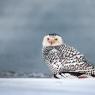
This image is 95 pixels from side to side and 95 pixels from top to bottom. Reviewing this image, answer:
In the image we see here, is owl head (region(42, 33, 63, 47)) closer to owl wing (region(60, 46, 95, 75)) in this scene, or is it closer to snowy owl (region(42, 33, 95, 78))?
snowy owl (region(42, 33, 95, 78))

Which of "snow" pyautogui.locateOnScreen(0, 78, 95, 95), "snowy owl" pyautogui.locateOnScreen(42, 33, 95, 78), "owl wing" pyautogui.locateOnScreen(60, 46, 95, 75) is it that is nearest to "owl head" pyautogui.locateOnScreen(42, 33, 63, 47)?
"snowy owl" pyautogui.locateOnScreen(42, 33, 95, 78)

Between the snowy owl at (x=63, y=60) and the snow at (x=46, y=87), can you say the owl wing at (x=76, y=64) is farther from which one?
the snow at (x=46, y=87)

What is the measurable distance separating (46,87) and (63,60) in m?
0.51

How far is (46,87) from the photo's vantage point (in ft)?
6.37

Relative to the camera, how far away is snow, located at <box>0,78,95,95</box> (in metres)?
1.67

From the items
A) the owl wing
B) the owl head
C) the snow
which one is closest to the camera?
the snow

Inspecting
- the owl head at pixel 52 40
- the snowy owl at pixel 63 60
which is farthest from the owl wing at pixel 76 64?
the owl head at pixel 52 40

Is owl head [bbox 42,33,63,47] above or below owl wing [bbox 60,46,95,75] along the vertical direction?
above

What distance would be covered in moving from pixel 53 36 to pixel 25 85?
2.15ft

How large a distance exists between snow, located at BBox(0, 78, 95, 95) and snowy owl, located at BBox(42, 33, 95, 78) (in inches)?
10.5

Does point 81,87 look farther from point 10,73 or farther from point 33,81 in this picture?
point 10,73

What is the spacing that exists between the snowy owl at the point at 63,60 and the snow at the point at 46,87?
0.87 ft

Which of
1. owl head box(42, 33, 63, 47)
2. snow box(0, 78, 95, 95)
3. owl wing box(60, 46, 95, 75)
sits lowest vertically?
snow box(0, 78, 95, 95)

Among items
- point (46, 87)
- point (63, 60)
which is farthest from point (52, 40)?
point (46, 87)
